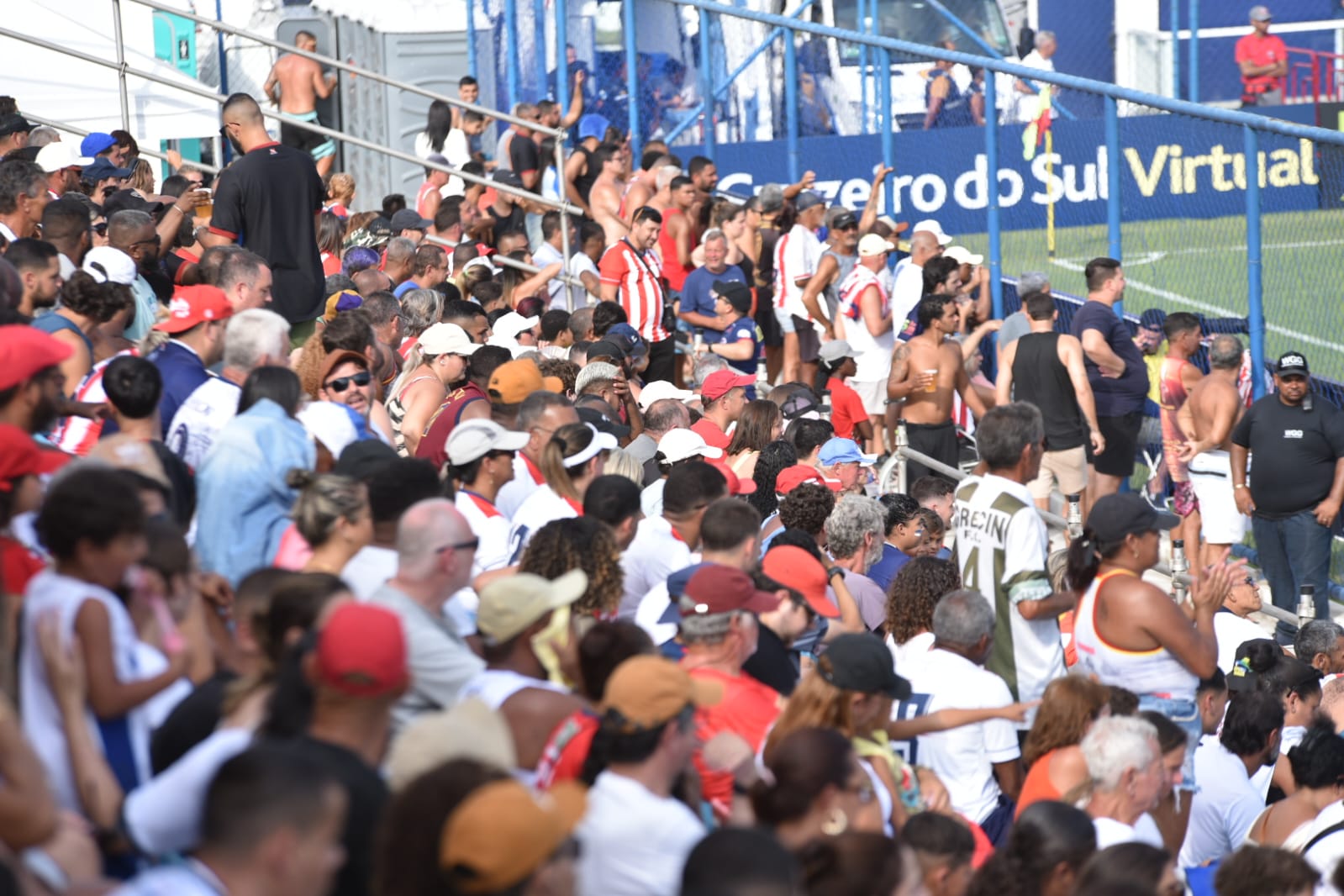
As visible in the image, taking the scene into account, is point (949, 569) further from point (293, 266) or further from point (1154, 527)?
point (293, 266)

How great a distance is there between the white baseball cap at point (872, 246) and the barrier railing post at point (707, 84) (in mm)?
5431

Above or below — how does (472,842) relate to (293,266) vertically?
below

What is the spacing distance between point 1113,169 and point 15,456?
9.39 metres

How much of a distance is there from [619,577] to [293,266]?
413 centimetres

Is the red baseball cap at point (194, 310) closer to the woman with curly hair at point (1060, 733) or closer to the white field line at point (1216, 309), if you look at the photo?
the woman with curly hair at point (1060, 733)

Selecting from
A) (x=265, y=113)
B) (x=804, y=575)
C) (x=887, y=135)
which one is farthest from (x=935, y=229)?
(x=804, y=575)

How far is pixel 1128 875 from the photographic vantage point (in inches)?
161

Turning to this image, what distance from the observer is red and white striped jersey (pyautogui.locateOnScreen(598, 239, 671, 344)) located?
11.7 meters

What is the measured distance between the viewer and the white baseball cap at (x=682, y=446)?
7535mm

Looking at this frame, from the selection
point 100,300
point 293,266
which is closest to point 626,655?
point 100,300

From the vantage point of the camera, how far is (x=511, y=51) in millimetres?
18891

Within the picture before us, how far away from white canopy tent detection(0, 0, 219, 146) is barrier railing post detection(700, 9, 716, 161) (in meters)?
5.78

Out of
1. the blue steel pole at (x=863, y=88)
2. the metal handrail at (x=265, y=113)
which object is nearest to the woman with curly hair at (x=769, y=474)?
the metal handrail at (x=265, y=113)

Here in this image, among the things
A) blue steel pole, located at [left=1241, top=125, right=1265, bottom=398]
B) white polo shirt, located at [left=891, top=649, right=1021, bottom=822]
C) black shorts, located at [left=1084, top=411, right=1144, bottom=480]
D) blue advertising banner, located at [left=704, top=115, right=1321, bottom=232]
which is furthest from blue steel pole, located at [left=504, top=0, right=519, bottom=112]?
white polo shirt, located at [left=891, top=649, right=1021, bottom=822]
